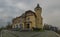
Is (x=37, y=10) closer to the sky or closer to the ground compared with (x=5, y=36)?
closer to the sky

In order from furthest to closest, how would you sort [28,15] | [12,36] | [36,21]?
[36,21] < [28,15] < [12,36]

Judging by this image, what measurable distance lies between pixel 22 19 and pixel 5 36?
47.2 feet

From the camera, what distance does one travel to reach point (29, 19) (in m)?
20.6

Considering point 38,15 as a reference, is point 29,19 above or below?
below

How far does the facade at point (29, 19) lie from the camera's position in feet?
66.1

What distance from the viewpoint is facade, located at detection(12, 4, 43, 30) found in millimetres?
20156

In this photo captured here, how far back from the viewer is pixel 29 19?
20.6 meters

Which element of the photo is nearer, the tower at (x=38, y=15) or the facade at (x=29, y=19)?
the facade at (x=29, y=19)

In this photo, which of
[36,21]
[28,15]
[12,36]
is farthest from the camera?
[36,21]

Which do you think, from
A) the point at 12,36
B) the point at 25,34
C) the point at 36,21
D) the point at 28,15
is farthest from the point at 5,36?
the point at 36,21

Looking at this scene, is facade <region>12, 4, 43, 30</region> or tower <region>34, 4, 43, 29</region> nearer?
facade <region>12, 4, 43, 30</region>

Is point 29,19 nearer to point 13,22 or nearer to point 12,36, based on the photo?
point 13,22

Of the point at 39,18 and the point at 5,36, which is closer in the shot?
the point at 5,36

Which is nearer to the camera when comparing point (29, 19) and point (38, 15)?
point (29, 19)
